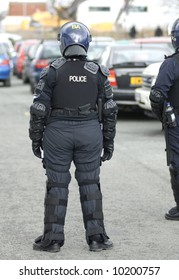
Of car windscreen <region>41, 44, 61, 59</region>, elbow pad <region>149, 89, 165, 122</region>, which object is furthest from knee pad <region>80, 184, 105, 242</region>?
car windscreen <region>41, 44, 61, 59</region>

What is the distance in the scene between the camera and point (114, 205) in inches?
339

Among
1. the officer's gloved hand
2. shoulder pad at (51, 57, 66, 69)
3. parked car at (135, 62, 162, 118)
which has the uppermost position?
shoulder pad at (51, 57, 66, 69)

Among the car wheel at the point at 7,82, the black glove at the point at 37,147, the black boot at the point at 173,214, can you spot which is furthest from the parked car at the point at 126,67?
the car wheel at the point at 7,82

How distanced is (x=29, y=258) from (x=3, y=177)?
3864 mm

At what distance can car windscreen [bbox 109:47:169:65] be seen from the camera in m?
17.6

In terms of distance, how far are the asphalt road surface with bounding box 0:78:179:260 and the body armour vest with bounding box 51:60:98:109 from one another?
3.77ft

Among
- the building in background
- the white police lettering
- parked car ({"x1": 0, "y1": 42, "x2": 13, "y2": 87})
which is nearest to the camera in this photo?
the white police lettering

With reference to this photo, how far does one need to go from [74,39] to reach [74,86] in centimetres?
36

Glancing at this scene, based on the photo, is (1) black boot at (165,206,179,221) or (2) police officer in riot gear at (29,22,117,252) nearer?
(2) police officer in riot gear at (29,22,117,252)

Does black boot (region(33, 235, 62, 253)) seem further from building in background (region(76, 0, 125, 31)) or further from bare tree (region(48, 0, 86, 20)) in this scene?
building in background (region(76, 0, 125, 31))

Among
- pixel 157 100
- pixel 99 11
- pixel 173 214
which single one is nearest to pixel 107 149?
pixel 157 100

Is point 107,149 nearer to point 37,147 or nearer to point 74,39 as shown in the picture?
point 37,147
